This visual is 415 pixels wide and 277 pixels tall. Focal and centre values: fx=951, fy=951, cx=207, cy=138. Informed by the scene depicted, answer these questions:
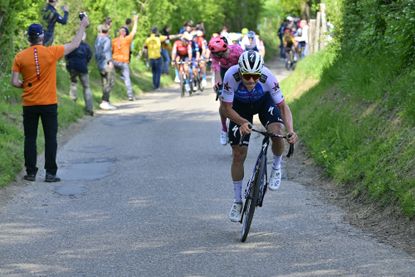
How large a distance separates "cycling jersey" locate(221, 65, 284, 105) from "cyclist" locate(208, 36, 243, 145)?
11.5ft

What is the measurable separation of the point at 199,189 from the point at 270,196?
1.00 meters

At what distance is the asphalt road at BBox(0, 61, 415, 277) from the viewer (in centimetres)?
806

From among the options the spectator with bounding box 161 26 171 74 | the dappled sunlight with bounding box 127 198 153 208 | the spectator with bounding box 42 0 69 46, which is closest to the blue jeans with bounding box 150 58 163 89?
the spectator with bounding box 161 26 171 74

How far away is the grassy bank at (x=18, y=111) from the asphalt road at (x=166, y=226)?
642 mm

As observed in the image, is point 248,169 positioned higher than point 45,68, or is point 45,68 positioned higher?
→ point 45,68

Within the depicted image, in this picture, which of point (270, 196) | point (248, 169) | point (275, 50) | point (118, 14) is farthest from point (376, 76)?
point (275, 50)

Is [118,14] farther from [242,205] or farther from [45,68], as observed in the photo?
[242,205]

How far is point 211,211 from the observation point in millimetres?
10734

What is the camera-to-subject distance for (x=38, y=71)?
1257 centimetres

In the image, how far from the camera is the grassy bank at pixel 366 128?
33.9ft

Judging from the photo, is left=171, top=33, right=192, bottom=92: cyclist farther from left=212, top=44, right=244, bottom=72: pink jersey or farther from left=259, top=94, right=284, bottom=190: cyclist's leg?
left=259, top=94, right=284, bottom=190: cyclist's leg

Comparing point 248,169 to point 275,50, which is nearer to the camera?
point 248,169

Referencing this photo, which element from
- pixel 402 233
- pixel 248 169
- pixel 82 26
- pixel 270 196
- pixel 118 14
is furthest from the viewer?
pixel 118 14

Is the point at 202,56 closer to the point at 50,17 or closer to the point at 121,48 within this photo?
the point at 121,48
